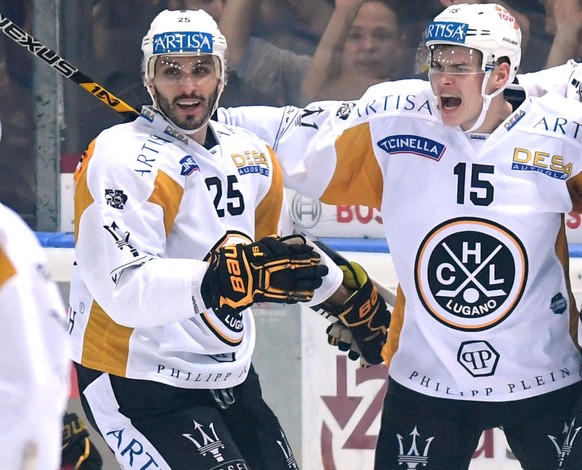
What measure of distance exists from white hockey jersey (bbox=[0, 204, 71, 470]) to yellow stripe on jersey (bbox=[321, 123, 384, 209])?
145 cm

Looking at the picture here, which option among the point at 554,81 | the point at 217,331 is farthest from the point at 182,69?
the point at 554,81

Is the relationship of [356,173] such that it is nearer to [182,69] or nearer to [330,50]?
[182,69]

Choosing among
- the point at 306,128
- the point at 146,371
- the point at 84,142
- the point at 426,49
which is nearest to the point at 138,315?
the point at 146,371

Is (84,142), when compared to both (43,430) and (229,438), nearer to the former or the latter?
(229,438)

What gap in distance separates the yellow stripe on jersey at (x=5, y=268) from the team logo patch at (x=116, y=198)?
3.11 feet

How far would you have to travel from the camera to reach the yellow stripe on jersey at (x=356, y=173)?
3.51 m

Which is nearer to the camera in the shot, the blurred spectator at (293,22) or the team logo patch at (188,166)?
the team logo patch at (188,166)

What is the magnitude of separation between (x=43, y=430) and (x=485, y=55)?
1.65 meters

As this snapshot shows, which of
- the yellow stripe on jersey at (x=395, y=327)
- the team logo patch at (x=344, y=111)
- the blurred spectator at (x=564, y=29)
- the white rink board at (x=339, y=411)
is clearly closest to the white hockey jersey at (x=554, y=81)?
the team logo patch at (x=344, y=111)

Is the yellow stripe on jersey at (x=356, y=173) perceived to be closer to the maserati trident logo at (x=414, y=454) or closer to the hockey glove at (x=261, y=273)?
the hockey glove at (x=261, y=273)

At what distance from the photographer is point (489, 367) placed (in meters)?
3.47

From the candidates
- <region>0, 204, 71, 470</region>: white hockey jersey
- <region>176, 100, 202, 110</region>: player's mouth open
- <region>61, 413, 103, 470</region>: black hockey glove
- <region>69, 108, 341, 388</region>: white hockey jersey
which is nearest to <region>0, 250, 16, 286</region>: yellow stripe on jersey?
<region>0, 204, 71, 470</region>: white hockey jersey

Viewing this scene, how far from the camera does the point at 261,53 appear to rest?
15.4ft

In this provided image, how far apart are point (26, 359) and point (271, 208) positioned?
1.35 meters
